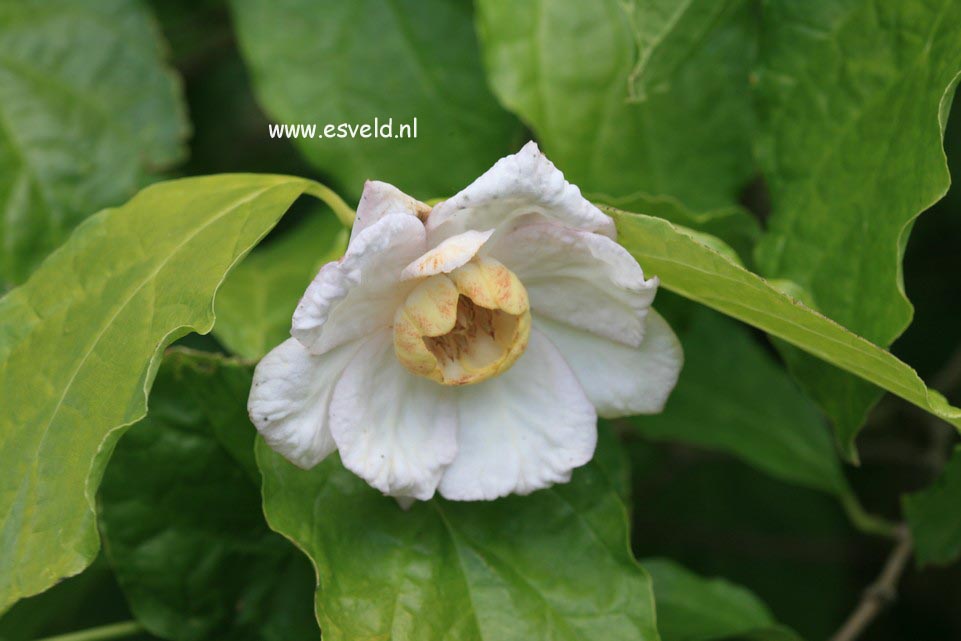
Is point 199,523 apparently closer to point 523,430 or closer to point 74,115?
point 523,430

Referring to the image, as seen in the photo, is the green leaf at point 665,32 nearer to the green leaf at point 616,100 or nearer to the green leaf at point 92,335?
the green leaf at point 616,100

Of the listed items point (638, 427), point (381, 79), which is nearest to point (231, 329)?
point (381, 79)

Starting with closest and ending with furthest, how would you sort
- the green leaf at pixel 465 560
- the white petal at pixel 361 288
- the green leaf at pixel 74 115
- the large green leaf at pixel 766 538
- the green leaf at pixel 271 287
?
1. the white petal at pixel 361 288
2. the green leaf at pixel 465 560
3. the green leaf at pixel 271 287
4. the green leaf at pixel 74 115
5. the large green leaf at pixel 766 538

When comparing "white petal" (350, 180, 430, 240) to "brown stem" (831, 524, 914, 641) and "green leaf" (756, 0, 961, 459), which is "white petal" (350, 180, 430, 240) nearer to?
"green leaf" (756, 0, 961, 459)

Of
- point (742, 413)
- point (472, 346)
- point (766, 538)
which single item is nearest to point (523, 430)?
point (472, 346)

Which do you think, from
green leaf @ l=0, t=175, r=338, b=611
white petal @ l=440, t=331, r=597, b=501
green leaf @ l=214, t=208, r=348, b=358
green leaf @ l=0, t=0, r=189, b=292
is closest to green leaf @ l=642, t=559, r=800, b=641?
white petal @ l=440, t=331, r=597, b=501

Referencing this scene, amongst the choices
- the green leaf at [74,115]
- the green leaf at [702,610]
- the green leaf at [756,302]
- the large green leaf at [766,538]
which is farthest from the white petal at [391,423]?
the large green leaf at [766,538]

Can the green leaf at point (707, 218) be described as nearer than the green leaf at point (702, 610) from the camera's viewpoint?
Yes
